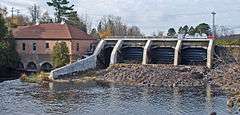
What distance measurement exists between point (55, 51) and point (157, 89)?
20.9 m

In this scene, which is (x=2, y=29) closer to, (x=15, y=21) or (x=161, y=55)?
(x=161, y=55)

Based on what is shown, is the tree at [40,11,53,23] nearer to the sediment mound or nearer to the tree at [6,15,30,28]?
the tree at [6,15,30,28]

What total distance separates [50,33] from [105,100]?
33.2 m

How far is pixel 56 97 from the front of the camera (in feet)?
155

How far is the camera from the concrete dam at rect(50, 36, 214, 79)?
66.7 metres

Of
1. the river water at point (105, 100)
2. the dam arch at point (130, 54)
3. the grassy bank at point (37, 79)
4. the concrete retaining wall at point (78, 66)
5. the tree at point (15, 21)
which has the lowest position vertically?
the river water at point (105, 100)

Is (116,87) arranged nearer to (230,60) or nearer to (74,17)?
(230,60)

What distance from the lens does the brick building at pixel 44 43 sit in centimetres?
7438

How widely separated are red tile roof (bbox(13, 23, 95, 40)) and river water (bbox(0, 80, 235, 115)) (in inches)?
702

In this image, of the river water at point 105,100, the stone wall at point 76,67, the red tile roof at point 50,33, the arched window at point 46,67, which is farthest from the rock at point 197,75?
the arched window at point 46,67

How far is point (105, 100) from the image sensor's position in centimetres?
4538

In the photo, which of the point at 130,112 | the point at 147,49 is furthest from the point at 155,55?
the point at 130,112

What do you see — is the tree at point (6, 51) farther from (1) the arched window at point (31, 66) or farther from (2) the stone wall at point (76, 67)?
(2) the stone wall at point (76, 67)

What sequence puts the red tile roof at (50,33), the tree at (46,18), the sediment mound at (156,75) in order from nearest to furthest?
the sediment mound at (156,75) → the red tile roof at (50,33) → the tree at (46,18)
